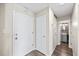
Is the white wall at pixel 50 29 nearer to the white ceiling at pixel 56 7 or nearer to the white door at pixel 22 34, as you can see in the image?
the white ceiling at pixel 56 7

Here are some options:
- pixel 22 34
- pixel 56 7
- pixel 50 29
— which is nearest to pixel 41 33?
pixel 50 29

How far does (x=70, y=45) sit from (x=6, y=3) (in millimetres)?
1381

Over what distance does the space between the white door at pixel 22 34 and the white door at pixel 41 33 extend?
0.36 feet

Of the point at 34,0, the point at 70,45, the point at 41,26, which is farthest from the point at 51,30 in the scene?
the point at 34,0

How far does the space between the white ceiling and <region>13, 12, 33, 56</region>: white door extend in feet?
0.55

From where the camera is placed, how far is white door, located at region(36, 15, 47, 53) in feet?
3.67

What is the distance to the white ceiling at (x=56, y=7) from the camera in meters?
0.99

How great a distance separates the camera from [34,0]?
914mm

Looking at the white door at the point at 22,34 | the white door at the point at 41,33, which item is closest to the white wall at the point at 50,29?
the white door at the point at 41,33

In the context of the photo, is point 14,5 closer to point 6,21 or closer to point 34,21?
point 6,21

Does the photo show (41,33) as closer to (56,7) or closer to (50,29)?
(50,29)

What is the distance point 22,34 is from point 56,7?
0.76 meters

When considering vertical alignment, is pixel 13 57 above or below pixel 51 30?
below

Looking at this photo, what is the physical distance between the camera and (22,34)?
107 centimetres
